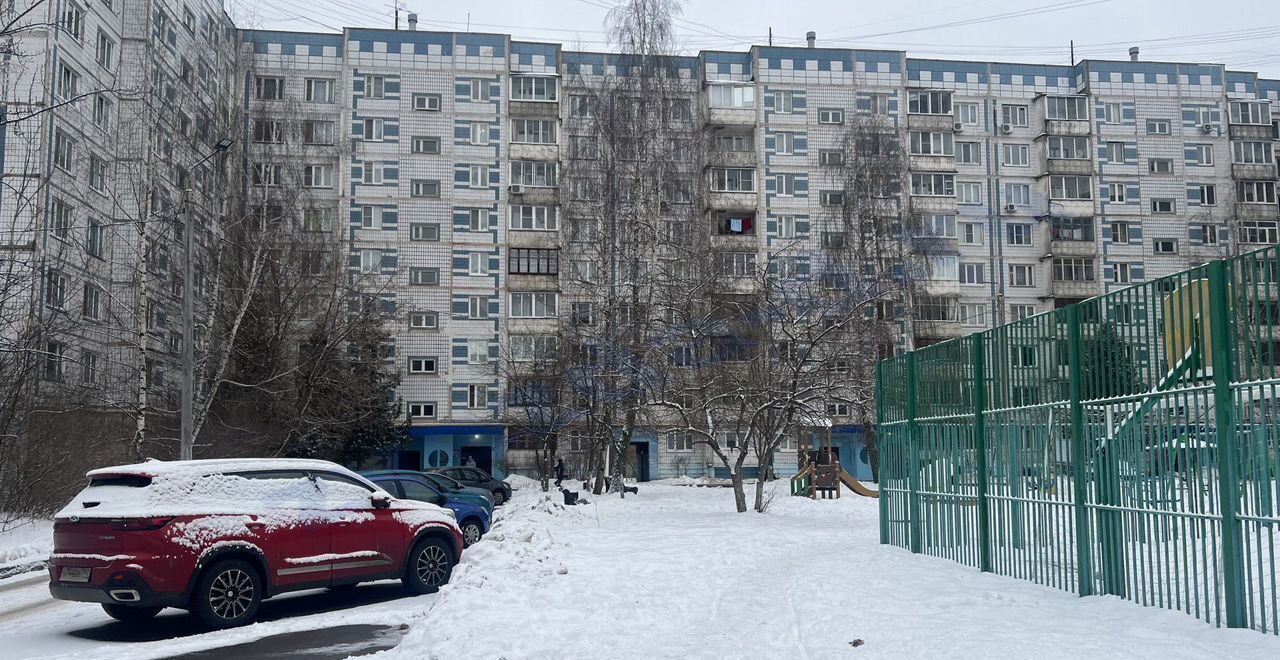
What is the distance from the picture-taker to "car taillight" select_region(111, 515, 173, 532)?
434 inches

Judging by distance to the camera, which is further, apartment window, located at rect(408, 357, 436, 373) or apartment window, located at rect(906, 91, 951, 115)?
apartment window, located at rect(906, 91, 951, 115)

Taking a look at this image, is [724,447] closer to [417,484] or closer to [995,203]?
[995,203]

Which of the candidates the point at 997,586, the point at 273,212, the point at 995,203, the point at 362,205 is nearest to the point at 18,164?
the point at 273,212

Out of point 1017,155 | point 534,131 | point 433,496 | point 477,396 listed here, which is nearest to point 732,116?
point 534,131

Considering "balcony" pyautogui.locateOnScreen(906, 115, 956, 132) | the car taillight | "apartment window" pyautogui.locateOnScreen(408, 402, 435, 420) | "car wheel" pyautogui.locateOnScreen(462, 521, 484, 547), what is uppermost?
"balcony" pyautogui.locateOnScreen(906, 115, 956, 132)

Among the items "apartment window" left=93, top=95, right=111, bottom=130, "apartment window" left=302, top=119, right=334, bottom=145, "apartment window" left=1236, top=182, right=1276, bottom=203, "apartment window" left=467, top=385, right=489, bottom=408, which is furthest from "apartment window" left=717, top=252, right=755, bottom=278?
"apartment window" left=1236, top=182, right=1276, bottom=203

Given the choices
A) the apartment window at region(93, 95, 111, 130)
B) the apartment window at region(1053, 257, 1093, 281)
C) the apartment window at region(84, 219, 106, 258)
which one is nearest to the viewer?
the apartment window at region(93, 95, 111, 130)

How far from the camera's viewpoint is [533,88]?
58188 mm

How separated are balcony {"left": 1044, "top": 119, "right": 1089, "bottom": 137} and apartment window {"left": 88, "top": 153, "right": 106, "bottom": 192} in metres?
47.2

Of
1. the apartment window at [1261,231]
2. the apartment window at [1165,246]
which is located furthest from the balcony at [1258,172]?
the apartment window at [1165,246]

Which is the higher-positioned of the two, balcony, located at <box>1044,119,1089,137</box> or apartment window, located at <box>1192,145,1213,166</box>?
balcony, located at <box>1044,119,1089,137</box>

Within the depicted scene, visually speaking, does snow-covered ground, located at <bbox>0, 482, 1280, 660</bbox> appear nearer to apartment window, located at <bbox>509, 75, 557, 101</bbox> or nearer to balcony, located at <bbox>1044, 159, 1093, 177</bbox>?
apartment window, located at <bbox>509, 75, 557, 101</bbox>

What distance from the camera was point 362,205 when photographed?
185ft

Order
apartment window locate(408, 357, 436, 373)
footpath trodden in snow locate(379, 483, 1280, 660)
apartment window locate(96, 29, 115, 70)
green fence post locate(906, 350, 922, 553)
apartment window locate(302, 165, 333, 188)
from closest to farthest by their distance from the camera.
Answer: footpath trodden in snow locate(379, 483, 1280, 660)
green fence post locate(906, 350, 922, 553)
apartment window locate(96, 29, 115, 70)
apartment window locate(408, 357, 436, 373)
apartment window locate(302, 165, 333, 188)
